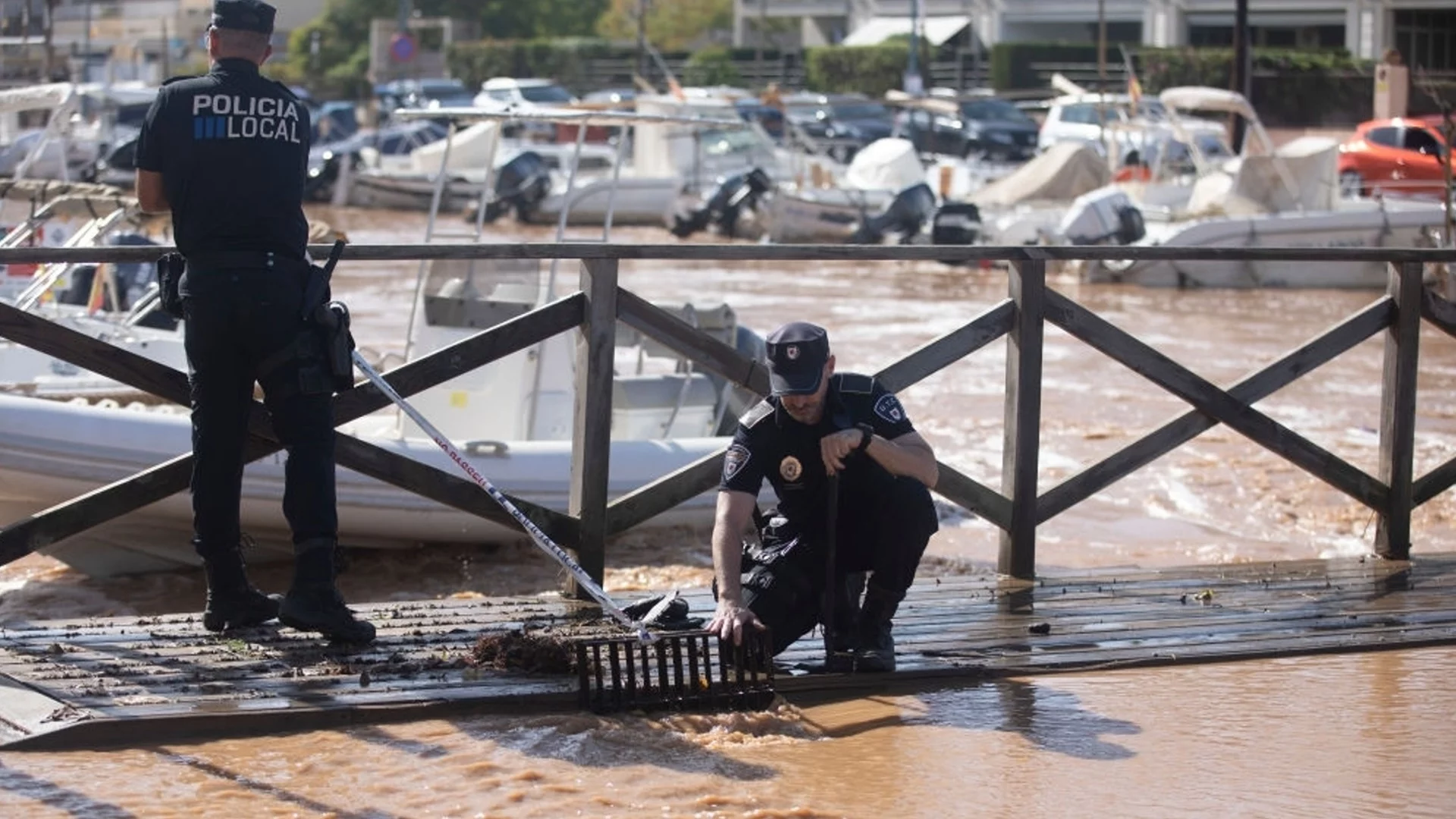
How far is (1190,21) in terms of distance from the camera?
58.9 metres

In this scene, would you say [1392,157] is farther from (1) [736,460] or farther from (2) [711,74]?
(2) [711,74]

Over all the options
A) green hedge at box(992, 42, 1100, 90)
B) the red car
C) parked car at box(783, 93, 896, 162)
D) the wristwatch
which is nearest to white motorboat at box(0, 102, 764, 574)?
the wristwatch

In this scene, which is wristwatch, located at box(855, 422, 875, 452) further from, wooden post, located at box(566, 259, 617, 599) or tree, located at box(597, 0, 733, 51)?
tree, located at box(597, 0, 733, 51)

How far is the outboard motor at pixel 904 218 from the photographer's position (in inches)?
1133

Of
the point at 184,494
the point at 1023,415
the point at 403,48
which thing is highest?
the point at 403,48

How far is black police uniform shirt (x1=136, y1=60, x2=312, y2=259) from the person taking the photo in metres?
5.54

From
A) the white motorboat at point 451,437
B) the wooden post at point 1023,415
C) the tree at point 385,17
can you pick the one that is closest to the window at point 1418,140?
the white motorboat at point 451,437

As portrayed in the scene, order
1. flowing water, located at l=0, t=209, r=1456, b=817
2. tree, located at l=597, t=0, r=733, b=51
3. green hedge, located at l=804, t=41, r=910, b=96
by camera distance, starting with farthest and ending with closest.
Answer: tree, located at l=597, t=0, r=733, b=51 → green hedge, located at l=804, t=41, r=910, b=96 → flowing water, located at l=0, t=209, r=1456, b=817

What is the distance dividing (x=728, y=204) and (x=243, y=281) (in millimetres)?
25834

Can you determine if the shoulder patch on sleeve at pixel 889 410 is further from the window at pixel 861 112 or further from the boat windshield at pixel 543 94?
the boat windshield at pixel 543 94

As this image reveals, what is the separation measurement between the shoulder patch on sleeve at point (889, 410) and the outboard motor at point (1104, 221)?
19.9 meters

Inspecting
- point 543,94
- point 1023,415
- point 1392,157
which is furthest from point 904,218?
point 1023,415

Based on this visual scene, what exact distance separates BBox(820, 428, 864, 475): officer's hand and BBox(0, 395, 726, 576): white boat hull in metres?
4.05

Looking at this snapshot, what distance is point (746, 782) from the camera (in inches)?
192
